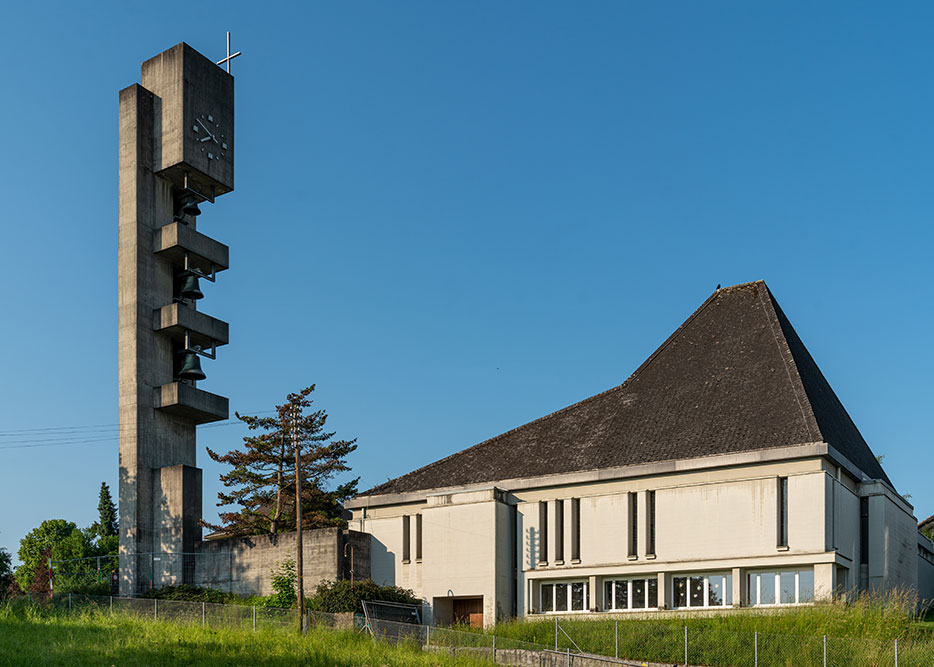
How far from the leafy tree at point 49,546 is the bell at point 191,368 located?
43.6 m

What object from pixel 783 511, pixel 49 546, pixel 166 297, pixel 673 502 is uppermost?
pixel 166 297

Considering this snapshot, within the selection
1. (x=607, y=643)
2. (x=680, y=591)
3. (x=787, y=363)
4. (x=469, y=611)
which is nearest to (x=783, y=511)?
(x=680, y=591)

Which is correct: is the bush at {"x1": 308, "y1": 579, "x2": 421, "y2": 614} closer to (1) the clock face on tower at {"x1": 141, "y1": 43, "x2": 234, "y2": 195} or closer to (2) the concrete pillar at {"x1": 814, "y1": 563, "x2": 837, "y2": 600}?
(2) the concrete pillar at {"x1": 814, "y1": 563, "x2": 837, "y2": 600}

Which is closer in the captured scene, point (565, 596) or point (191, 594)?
point (565, 596)

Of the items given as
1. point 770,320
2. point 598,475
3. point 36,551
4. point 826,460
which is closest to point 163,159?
point 598,475

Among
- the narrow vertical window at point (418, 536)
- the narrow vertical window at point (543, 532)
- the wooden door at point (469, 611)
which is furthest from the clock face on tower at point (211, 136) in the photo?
the wooden door at point (469, 611)

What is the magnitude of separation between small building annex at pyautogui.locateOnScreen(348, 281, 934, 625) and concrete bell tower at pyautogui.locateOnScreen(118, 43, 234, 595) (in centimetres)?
725

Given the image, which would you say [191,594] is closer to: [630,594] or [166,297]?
[166,297]

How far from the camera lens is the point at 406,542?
136 ft

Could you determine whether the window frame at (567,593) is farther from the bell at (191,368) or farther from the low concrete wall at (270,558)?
A: the bell at (191,368)

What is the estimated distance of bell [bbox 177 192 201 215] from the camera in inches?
1746

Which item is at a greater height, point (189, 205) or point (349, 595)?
point (189, 205)

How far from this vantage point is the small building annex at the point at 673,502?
34.9 m

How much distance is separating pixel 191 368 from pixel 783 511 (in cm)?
2297
